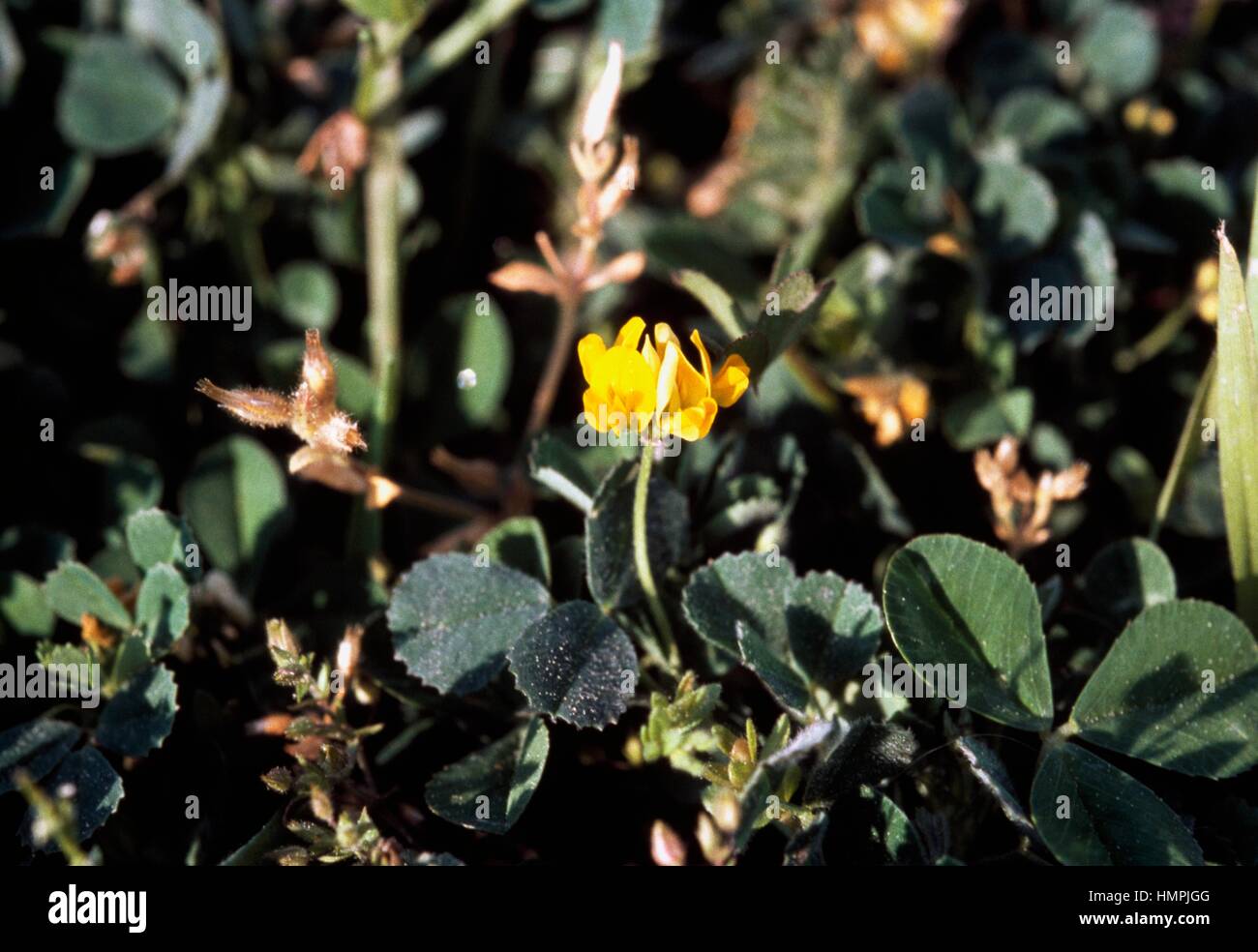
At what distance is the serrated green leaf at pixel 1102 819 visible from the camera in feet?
4.09

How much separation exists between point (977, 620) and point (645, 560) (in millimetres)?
416

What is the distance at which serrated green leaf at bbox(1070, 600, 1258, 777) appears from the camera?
4.37 ft

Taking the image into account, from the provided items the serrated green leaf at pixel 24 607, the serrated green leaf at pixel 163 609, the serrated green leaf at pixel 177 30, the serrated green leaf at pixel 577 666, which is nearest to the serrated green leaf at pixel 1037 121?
the serrated green leaf at pixel 577 666

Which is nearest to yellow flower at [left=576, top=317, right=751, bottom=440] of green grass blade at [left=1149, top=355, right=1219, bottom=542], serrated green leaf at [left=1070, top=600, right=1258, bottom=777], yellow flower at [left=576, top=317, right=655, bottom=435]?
yellow flower at [left=576, top=317, right=655, bottom=435]

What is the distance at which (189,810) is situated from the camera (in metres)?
1.47

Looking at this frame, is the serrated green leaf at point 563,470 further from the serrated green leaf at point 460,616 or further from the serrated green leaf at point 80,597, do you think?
the serrated green leaf at point 80,597

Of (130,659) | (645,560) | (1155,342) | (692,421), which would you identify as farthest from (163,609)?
(1155,342)

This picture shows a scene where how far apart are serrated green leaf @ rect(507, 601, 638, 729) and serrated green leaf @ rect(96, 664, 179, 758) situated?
44 cm

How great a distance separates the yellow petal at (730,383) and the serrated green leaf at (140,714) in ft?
2.49

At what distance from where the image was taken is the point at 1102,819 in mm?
1286

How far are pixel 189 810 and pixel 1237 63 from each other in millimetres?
2397

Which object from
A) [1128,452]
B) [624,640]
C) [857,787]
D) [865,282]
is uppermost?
[865,282]
